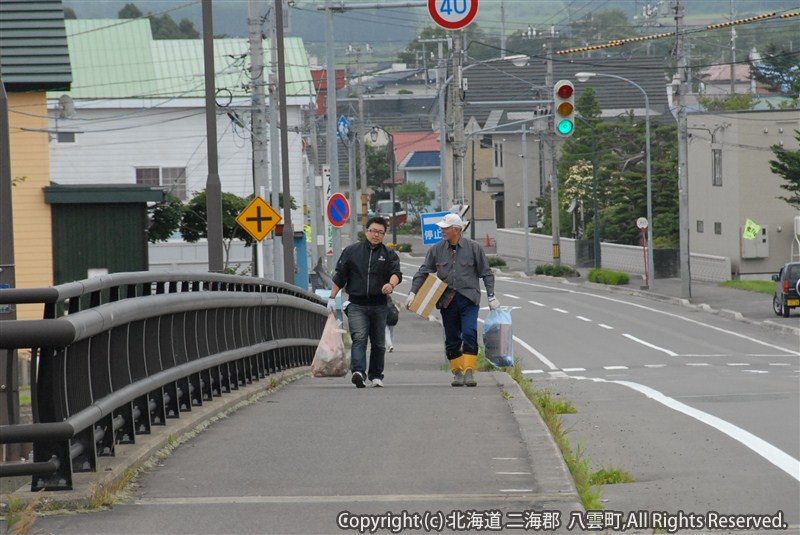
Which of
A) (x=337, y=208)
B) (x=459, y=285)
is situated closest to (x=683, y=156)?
(x=337, y=208)

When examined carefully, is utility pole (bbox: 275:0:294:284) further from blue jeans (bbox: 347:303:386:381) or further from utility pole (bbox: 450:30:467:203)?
blue jeans (bbox: 347:303:386:381)

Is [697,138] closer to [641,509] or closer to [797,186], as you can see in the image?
[797,186]

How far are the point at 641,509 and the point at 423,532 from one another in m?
1.59

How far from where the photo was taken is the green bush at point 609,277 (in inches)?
2377

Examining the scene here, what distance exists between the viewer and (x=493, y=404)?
38.4 feet

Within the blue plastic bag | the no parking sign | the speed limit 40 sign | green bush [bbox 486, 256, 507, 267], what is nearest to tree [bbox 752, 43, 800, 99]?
green bush [bbox 486, 256, 507, 267]

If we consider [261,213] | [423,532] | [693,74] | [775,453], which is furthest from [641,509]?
[693,74]

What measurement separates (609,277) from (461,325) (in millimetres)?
47949

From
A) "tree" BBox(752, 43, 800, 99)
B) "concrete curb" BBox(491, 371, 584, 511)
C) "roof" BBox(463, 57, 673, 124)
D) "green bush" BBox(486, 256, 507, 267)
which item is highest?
"tree" BBox(752, 43, 800, 99)

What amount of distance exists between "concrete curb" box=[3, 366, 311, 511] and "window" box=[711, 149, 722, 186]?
1918 inches

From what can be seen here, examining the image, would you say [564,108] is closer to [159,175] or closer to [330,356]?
[330,356]

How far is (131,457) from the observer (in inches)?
307

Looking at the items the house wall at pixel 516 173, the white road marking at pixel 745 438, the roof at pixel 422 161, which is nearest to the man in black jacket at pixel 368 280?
the white road marking at pixel 745 438

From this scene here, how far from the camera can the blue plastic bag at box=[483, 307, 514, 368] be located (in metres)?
16.2
